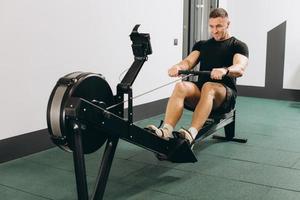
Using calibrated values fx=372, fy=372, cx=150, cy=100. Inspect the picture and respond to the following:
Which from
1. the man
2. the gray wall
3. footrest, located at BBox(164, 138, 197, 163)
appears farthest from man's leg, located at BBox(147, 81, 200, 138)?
the gray wall

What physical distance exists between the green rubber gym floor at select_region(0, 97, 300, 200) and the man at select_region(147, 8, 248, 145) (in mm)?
343

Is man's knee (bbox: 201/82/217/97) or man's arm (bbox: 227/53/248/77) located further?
man's knee (bbox: 201/82/217/97)

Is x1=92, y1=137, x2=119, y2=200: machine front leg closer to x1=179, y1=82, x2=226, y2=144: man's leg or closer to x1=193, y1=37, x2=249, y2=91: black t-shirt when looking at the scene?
x1=179, y1=82, x2=226, y2=144: man's leg

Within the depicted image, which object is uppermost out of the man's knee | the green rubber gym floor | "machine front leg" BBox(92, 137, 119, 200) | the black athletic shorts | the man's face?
the man's face

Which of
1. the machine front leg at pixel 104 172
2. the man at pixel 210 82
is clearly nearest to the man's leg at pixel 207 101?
the man at pixel 210 82

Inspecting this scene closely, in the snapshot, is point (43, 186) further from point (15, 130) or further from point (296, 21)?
point (296, 21)

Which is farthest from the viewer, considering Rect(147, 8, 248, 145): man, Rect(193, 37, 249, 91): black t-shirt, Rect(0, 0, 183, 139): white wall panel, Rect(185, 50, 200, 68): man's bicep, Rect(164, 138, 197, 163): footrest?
Rect(185, 50, 200, 68): man's bicep

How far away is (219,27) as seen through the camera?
3348 millimetres

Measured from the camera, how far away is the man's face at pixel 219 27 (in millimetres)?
3291

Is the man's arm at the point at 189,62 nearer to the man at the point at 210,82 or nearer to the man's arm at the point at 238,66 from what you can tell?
the man at the point at 210,82

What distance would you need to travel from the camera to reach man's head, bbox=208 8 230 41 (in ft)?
10.7

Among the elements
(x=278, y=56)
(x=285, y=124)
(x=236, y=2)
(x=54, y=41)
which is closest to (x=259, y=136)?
(x=285, y=124)

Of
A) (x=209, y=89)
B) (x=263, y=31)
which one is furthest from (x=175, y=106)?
(x=263, y=31)

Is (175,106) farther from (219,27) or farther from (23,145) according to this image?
(23,145)
